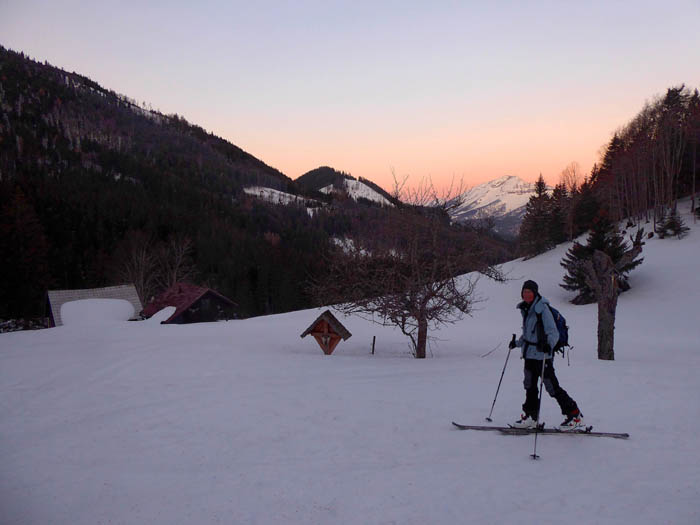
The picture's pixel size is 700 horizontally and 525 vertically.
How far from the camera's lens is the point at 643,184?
4944 centimetres

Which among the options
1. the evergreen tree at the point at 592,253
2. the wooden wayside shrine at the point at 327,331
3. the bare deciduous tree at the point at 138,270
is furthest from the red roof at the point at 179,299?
the evergreen tree at the point at 592,253

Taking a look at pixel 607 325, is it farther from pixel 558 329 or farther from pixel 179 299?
pixel 179 299

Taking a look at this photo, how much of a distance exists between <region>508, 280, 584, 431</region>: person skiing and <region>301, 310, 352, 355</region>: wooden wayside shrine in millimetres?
10033

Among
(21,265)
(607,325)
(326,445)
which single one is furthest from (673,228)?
(21,265)

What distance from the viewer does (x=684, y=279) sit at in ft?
110

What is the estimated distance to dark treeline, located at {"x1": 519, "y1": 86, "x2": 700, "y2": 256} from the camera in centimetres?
4712

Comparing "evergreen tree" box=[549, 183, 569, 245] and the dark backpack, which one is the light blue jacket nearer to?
the dark backpack

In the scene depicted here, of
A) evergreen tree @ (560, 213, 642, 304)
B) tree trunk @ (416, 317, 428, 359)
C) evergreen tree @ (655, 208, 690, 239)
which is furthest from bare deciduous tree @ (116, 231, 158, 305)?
evergreen tree @ (655, 208, 690, 239)

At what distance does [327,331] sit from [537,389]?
34.5 feet

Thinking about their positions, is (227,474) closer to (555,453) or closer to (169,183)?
(555,453)

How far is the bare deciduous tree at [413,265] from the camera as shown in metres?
14.5

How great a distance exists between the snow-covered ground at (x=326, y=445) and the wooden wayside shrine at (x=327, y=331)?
2323 millimetres

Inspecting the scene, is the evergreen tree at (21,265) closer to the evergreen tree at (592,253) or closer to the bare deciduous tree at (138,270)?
the bare deciduous tree at (138,270)

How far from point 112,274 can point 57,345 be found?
4684 centimetres
